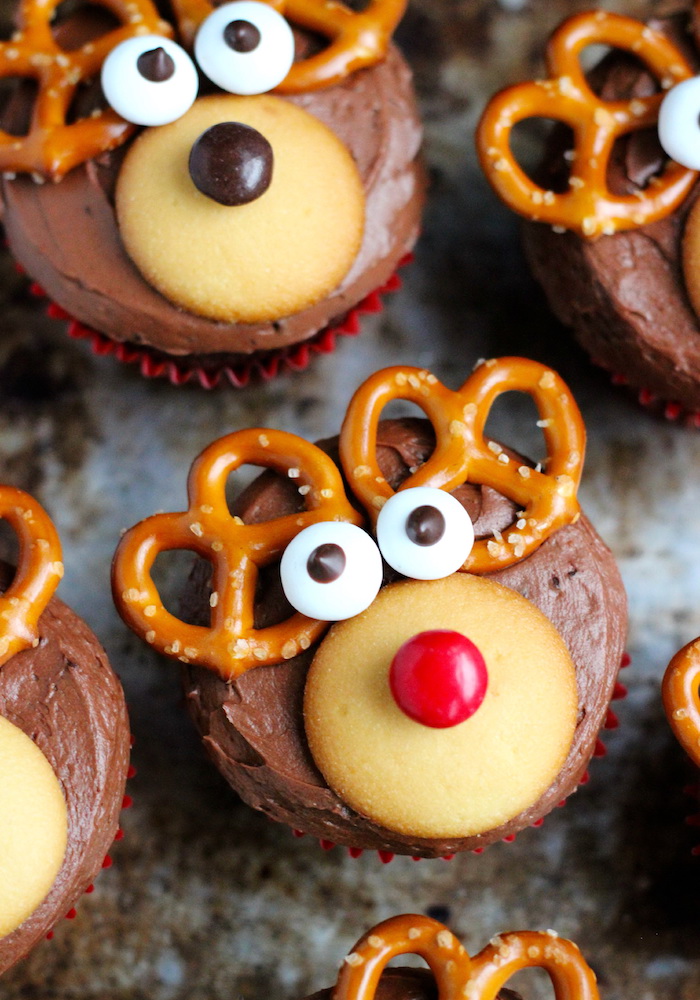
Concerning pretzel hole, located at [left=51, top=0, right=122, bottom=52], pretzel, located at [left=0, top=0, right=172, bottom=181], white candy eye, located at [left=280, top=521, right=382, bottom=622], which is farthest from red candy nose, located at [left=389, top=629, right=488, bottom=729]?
pretzel hole, located at [left=51, top=0, right=122, bottom=52]

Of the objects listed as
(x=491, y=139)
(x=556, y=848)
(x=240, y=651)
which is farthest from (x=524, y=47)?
(x=556, y=848)

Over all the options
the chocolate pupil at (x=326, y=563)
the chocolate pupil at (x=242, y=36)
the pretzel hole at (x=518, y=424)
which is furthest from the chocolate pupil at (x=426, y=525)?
the chocolate pupil at (x=242, y=36)

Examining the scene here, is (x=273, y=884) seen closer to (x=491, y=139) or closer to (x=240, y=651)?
(x=240, y=651)

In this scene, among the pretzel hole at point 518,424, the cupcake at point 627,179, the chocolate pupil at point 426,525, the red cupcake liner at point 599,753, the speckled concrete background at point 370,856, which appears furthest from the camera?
the pretzel hole at point 518,424

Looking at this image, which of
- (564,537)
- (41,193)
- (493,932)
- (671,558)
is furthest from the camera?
(671,558)

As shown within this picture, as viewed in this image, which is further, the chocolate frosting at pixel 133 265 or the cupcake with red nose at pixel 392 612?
the chocolate frosting at pixel 133 265

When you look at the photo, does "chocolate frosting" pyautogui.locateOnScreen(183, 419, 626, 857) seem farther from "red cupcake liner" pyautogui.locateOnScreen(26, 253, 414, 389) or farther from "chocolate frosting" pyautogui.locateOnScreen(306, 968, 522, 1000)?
"red cupcake liner" pyautogui.locateOnScreen(26, 253, 414, 389)

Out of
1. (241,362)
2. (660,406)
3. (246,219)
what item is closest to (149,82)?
(246,219)

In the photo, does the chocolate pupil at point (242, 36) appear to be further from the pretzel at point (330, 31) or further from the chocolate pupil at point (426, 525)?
the chocolate pupil at point (426, 525)
